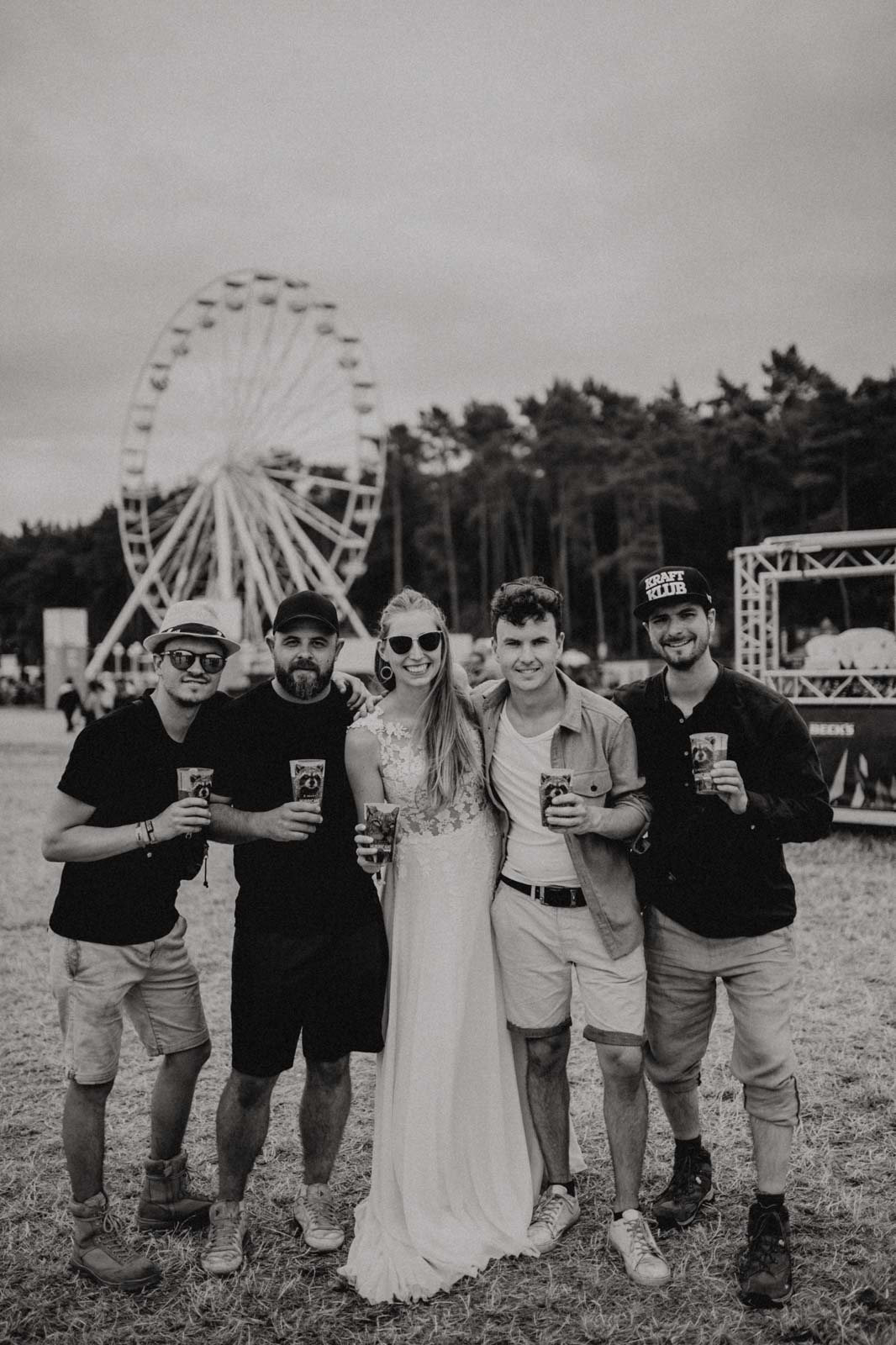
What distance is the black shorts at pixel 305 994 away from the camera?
3.15 metres

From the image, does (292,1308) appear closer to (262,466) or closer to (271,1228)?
(271,1228)

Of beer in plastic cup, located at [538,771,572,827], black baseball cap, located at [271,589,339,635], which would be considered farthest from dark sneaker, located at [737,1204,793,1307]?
A: black baseball cap, located at [271,589,339,635]

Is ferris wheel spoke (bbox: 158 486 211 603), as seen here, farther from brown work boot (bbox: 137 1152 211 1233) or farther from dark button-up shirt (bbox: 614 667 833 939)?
dark button-up shirt (bbox: 614 667 833 939)

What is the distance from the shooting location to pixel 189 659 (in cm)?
317

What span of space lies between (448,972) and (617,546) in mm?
49389

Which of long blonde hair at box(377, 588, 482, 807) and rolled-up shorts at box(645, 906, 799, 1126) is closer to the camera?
rolled-up shorts at box(645, 906, 799, 1126)

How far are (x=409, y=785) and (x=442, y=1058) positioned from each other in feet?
2.83

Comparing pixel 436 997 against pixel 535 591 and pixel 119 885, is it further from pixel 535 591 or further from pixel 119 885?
pixel 535 591

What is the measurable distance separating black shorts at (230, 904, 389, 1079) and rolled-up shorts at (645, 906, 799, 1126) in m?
0.91

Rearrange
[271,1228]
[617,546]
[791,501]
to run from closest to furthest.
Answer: [271,1228]
[791,501]
[617,546]

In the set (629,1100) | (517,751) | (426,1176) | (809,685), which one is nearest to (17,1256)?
(426,1176)

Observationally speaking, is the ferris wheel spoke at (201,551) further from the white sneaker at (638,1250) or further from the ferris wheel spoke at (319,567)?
the white sneaker at (638,1250)

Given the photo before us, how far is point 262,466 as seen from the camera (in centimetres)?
2714

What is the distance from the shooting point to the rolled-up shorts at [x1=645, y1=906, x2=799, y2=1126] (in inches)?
122
